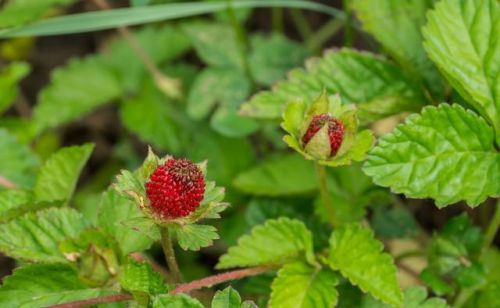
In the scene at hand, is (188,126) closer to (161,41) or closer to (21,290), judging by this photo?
(161,41)

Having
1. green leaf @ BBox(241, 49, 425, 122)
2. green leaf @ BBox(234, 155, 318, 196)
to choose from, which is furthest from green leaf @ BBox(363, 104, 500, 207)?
green leaf @ BBox(234, 155, 318, 196)

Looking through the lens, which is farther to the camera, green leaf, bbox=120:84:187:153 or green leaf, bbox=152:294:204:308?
green leaf, bbox=120:84:187:153

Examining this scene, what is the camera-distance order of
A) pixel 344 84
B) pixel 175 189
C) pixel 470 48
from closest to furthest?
pixel 175 189 → pixel 470 48 → pixel 344 84

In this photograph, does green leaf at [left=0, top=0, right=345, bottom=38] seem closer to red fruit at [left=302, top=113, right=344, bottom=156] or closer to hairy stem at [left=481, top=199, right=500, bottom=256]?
red fruit at [left=302, top=113, right=344, bottom=156]

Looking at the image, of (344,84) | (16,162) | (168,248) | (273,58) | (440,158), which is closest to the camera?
(168,248)

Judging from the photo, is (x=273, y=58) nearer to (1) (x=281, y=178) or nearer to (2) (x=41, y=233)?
(1) (x=281, y=178)

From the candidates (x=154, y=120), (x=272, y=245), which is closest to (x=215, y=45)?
(x=154, y=120)
